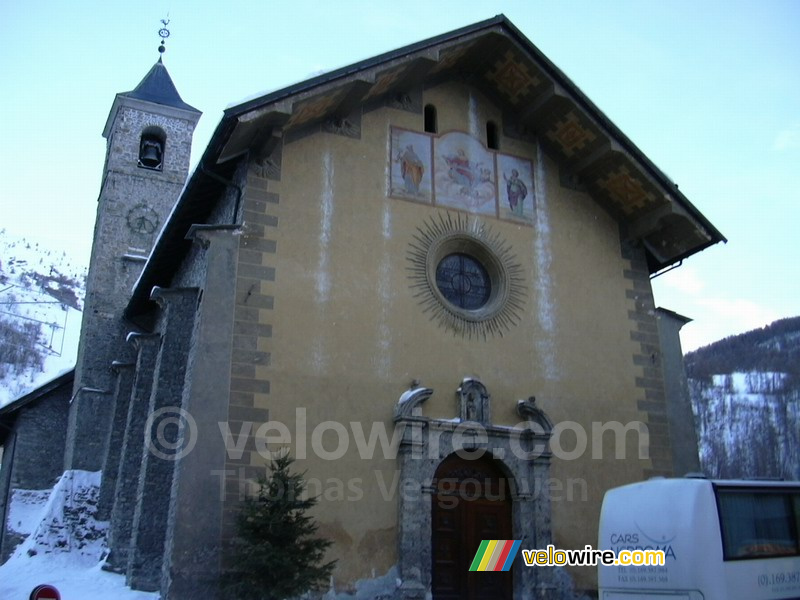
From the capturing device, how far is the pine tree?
1019 centimetres

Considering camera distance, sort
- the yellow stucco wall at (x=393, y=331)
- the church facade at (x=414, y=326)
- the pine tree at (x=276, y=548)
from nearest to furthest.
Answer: the pine tree at (x=276, y=548) → the church facade at (x=414, y=326) → the yellow stucco wall at (x=393, y=331)

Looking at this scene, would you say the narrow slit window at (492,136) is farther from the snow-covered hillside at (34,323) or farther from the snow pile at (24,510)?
the snow-covered hillside at (34,323)

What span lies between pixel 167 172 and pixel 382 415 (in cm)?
1396

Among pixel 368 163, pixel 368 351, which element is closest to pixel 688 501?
pixel 368 351

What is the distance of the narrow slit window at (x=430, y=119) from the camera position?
15.0 m

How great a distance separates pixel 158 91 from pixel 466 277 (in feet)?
49.1

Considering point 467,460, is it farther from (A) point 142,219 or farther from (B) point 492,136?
(A) point 142,219

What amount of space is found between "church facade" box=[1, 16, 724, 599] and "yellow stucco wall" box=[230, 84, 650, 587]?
0.11 feet

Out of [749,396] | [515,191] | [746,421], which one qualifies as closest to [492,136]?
[515,191]

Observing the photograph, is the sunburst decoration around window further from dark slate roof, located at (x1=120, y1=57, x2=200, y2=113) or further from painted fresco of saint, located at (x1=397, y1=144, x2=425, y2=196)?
dark slate roof, located at (x1=120, y1=57, x2=200, y2=113)

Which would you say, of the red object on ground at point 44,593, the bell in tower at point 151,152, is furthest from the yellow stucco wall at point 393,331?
the bell in tower at point 151,152

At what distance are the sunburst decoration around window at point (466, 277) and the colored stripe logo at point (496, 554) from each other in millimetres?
3308

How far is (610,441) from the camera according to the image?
569 inches

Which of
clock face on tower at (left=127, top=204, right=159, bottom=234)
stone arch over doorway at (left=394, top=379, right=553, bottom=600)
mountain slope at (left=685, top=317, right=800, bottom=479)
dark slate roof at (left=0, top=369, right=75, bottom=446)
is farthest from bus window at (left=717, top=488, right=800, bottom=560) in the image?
mountain slope at (left=685, top=317, right=800, bottom=479)
